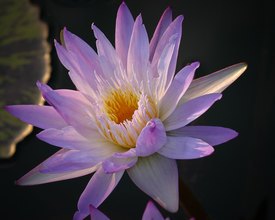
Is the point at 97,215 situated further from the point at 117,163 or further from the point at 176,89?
the point at 176,89

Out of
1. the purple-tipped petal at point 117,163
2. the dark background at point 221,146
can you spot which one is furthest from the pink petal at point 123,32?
the dark background at point 221,146

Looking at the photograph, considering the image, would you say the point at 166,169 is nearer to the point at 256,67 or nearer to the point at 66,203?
the point at 66,203

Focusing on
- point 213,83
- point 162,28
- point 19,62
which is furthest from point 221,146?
point 19,62

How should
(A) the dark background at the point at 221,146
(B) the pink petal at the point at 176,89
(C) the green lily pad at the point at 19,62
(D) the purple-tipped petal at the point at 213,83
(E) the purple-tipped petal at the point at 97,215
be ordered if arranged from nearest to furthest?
(E) the purple-tipped petal at the point at 97,215 < (B) the pink petal at the point at 176,89 < (D) the purple-tipped petal at the point at 213,83 < (A) the dark background at the point at 221,146 < (C) the green lily pad at the point at 19,62


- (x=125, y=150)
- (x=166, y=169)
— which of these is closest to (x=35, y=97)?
(x=125, y=150)

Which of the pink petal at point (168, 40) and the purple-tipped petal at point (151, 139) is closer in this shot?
the purple-tipped petal at point (151, 139)

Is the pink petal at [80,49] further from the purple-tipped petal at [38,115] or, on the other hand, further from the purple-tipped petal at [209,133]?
the purple-tipped petal at [209,133]

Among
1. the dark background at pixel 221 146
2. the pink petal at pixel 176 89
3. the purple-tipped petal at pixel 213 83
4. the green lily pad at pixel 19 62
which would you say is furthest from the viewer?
the green lily pad at pixel 19 62

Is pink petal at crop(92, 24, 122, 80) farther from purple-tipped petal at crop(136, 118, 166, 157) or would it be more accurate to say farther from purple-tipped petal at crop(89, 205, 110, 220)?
purple-tipped petal at crop(89, 205, 110, 220)
